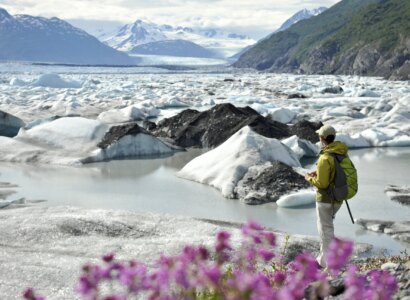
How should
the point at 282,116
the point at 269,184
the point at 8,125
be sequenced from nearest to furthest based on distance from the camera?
the point at 269,184, the point at 8,125, the point at 282,116

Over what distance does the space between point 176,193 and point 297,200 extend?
2.32 meters

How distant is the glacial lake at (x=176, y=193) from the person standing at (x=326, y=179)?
5.86ft

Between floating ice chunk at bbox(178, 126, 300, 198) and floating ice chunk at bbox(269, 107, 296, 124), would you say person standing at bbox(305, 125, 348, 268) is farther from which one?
floating ice chunk at bbox(269, 107, 296, 124)

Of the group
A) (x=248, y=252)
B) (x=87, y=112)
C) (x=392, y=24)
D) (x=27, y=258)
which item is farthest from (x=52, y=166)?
(x=392, y=24)

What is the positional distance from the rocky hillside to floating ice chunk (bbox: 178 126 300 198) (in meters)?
60.7

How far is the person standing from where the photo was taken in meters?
5.23

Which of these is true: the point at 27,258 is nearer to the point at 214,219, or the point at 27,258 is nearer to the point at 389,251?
the point at 214,219

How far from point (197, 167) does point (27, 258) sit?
21.7 feet

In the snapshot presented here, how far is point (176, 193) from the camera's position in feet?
34.4

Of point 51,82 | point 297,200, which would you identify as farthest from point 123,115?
point 51,82

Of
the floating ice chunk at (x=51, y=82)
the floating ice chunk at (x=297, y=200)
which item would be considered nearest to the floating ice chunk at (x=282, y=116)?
the floating ice chunk at (x=297, y=200)

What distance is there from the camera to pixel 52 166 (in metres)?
13.7

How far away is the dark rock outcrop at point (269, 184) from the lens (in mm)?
9734

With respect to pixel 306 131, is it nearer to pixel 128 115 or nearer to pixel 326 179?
pixel 128 115
